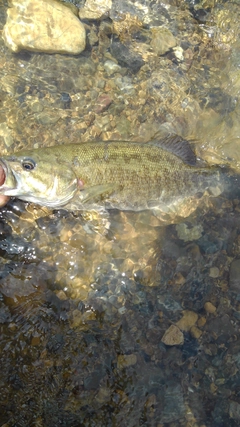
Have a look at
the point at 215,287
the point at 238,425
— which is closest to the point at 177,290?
the point at 215,287

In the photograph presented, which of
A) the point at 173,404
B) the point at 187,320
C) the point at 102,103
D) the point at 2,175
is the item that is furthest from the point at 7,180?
the point at 173,404

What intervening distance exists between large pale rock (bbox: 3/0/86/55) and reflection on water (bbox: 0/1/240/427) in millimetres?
223

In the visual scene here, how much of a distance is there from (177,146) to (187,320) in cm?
246

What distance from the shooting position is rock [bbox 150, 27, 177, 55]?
6820 mm

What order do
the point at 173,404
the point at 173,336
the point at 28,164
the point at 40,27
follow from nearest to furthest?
the point at 28,164 < the point at 173,404 < the point at 173,336 < the point at 40,27

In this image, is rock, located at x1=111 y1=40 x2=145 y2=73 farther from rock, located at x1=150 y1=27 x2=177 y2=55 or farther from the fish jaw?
the fish jaw

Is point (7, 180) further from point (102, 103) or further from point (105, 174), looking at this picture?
point (102, 103)

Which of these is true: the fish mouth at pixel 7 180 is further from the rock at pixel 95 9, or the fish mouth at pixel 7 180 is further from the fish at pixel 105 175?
the rock at pixel 95 9

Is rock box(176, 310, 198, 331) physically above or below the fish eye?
below

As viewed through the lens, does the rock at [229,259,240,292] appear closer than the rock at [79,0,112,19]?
Yes

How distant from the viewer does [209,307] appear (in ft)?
17.4

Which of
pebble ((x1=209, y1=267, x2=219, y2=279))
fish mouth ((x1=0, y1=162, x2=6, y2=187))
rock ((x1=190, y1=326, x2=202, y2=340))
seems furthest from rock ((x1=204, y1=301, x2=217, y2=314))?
fish mouth ((x1=0, y1=162, x2=6, y2=187))

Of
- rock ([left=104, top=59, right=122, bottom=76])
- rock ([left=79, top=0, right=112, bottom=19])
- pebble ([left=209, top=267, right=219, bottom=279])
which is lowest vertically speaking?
pebble ([left=209, top=267, right=219, bottom=279])

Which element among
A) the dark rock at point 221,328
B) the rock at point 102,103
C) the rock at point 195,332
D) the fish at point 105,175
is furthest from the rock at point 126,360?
the rock at point 102,103
